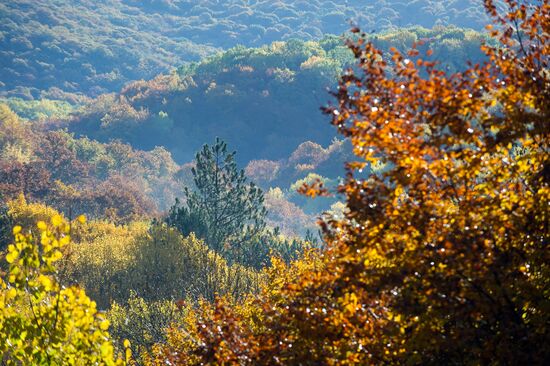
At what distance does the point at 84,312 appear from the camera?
10.8m

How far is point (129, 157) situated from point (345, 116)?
440ft

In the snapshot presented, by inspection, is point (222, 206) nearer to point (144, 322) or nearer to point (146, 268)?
point (146, 268)

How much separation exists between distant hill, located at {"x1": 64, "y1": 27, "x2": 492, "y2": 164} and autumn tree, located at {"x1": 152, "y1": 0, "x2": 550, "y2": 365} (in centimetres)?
17487

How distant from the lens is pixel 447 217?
9.22 meters

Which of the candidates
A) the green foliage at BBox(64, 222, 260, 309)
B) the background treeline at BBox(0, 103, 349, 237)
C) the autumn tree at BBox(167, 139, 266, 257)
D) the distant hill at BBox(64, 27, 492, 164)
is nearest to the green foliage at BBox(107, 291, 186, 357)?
the green foliage at BBox(64, 222, 260, 309)

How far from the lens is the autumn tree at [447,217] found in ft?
29.9

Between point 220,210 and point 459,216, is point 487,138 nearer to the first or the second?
point 459,216

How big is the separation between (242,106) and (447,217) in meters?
183

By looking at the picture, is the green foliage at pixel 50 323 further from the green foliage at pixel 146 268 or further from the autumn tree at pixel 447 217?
the green foliage at pixel 146 268

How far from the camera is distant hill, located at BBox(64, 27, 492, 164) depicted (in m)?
187

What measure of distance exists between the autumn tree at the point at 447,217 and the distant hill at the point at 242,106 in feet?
574

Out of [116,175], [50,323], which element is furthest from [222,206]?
[116,175]

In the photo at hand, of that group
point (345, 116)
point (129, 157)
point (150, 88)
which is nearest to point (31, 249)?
point (345, 116)

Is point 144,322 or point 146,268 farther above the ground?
point 146,268
